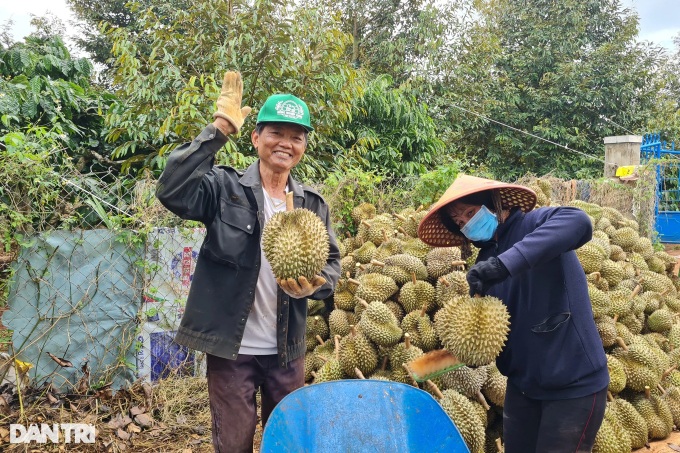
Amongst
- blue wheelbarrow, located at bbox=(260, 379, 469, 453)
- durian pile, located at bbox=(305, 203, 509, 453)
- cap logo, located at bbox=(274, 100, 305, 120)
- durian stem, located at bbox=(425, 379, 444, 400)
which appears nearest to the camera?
blue wheelbarrow, located at bbox=(260, 379, 469, 453)

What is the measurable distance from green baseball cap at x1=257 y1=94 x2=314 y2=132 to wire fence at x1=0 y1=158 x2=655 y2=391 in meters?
1.91

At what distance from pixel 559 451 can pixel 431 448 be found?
2.01 feet

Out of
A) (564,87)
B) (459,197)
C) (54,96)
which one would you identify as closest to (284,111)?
(459,197)

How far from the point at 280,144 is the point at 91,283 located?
217cm

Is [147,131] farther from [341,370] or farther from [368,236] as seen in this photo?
[341,370]

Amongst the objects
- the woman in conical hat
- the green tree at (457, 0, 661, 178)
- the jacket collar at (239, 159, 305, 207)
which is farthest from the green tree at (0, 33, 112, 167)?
the green tree at (457, 0, 661, 178)

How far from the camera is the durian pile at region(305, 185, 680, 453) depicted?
3225mm

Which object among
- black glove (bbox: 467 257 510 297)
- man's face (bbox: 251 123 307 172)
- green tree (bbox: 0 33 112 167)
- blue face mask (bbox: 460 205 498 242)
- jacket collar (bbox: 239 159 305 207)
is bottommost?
black glove (bbox: 467 257 510 297)

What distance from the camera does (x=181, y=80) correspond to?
568 cm

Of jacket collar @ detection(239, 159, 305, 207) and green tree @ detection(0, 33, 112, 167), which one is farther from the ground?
green tree @ detection(0, 33, 112, 167)

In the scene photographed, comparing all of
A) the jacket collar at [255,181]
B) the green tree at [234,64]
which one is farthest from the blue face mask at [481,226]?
the green tree at [234,64]

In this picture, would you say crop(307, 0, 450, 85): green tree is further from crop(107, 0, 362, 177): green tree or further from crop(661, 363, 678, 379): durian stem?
crop(661, 363, 678, 379): durian stem

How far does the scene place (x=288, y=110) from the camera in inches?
83.0

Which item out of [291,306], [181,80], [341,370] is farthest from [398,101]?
[291,306]
